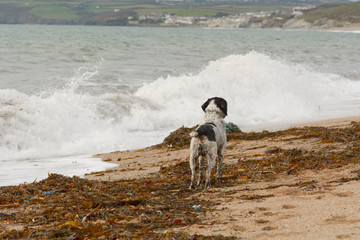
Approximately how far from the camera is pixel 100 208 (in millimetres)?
5461

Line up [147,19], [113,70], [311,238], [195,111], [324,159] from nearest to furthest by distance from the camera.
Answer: [311,238] < [324,159] < [195,111] < [113,70] < [147,19]

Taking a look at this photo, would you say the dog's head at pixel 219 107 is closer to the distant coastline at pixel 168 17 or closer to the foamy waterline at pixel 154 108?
the foamy waterline at pixel 154 108

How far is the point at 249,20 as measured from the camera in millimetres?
172000

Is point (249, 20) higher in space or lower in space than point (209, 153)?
higher

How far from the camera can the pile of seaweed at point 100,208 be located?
4.48 metres

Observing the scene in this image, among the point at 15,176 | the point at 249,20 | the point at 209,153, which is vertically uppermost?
the point at 249,20

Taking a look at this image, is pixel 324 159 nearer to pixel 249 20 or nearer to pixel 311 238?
pixel 311 238

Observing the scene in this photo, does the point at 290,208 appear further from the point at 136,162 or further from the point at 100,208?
the point at 136,162

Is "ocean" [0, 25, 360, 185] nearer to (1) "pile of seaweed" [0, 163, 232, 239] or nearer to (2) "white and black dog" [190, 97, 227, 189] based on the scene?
(1) "pile of seaweed" [0, 163, 232, 239]

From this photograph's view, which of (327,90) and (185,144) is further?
(327,90)

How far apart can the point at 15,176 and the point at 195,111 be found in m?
8.76

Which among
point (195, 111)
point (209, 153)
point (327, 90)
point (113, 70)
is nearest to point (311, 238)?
point (209, 153)

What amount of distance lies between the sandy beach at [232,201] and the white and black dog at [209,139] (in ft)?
1.17

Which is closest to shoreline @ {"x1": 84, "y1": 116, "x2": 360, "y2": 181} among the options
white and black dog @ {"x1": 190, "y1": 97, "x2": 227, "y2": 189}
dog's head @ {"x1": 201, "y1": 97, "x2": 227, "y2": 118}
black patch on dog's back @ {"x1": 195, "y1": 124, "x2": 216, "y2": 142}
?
white and black dog @ {"x1": 190, "y1": 97, "x2": 227, "y2": 189}
